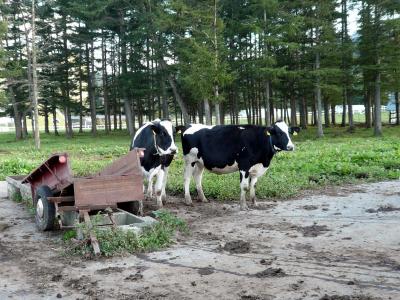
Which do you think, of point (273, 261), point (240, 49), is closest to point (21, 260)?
point (273, 261)

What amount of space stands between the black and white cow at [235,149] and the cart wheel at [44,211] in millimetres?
3464

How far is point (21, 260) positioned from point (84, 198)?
1.41 metres

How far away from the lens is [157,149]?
1068 centimetres

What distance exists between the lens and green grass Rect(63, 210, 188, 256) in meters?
7.02

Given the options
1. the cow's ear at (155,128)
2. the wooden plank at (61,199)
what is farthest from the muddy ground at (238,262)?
the cow's ear at (155,128)

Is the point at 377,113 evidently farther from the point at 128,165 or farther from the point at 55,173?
the point at 55,173

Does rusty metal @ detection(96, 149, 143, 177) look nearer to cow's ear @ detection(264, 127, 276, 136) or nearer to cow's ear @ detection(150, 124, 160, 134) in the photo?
cow's ear @ detection(150, 124, 160, 134)

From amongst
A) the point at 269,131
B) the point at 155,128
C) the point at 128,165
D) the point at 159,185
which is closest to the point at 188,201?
the point at 159,185

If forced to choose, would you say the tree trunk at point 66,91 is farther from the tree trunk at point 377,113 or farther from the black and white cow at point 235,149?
the black and white cow at point 235,149

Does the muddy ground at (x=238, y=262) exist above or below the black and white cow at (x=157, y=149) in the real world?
below

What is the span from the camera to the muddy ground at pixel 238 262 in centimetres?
549

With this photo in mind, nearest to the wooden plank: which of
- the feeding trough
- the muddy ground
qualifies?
the feeding trough

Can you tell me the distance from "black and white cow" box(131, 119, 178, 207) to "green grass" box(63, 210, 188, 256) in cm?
283

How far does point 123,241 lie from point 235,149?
4.41m
